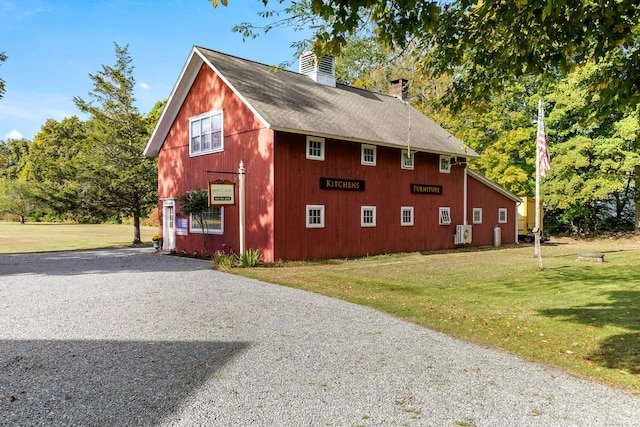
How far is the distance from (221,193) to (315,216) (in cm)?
394

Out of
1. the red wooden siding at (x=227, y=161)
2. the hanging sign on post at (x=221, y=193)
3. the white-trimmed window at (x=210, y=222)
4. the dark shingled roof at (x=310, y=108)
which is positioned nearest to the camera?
the hanging sign on post at (x=221, y=193)

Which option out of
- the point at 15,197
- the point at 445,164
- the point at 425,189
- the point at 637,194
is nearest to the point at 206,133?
the point at 425,189

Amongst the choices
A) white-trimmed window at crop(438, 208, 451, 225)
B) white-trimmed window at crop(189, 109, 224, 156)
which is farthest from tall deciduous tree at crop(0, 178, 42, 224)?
white-trimmed window at crop(438, 208, 451, 225)

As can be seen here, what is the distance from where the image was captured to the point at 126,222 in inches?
2247

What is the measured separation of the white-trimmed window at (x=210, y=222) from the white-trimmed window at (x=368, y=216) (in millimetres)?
6094

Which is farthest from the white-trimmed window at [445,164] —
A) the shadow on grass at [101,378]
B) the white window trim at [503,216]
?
the shadow on grass at [101,378]

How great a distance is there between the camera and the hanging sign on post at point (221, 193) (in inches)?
637

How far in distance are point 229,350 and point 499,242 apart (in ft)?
80.6

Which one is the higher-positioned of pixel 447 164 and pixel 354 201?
pixel 447 164

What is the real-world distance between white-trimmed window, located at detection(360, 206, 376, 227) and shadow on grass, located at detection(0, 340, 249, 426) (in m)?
13.9

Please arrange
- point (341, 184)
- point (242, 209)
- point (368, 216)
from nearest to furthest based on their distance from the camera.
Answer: point (242, 209), point (341, 184), point (368, 216)

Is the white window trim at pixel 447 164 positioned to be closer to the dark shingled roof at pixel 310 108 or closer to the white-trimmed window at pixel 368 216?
the dark shingled roof at pixel 310 108

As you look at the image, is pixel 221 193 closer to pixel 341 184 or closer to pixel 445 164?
pixel 341 184

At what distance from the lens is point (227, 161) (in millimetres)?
18781
